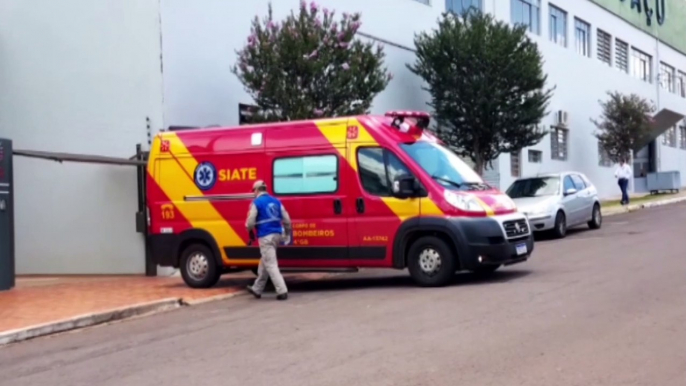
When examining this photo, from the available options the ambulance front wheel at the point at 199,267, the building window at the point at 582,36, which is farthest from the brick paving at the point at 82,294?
the building window at the point at 582,36

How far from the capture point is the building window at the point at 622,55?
152 ft

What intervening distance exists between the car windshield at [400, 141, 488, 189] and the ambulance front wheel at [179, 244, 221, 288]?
3697 mm

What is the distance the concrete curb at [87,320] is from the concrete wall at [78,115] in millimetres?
4966

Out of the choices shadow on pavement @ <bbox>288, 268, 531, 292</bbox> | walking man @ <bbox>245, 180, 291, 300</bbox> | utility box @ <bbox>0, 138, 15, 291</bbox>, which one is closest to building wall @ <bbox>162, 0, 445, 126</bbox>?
utility box @ <bbox>0, 138, 15, 291</bbox>

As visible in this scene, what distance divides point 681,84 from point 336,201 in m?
49.9

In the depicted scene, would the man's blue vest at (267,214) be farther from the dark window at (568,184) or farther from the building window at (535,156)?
the building window at (535,156)

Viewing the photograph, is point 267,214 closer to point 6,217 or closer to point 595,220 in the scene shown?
point 6,217

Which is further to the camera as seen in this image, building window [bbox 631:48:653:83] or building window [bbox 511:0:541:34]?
building window [bbox 631:48:653:83]

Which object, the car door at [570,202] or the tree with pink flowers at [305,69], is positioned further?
the car door at [570,202]

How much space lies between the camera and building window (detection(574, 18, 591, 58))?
40812 mm

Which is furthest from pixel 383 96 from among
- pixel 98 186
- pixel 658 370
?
pixel 658 370

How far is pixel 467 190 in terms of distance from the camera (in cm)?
1349

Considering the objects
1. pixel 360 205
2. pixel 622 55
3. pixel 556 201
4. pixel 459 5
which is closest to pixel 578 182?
pixel 556 201

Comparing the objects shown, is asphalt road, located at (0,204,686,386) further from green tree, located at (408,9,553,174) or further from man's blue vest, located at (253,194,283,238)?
green tree, located at (408,9,553,174)
